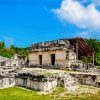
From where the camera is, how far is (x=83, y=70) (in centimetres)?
2383

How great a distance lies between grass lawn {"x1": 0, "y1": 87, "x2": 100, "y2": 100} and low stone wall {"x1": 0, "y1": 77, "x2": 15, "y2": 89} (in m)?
0.53

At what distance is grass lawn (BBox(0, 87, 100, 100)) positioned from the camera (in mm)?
15382

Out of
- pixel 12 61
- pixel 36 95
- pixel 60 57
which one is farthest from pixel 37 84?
pixel 12 61

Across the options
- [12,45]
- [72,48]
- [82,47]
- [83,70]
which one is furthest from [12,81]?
[12,45]

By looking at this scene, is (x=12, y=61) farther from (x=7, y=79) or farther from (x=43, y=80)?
(x=43, y=80)

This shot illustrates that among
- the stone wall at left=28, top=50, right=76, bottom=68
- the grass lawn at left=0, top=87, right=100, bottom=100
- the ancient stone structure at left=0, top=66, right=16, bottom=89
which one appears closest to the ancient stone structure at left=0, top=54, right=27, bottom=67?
the stone wall at left=28, top=50, right=76, bottom=68

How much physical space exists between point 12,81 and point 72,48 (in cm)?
894

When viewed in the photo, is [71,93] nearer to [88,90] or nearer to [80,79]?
[88,90]

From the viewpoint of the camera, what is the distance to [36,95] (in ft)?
53.0

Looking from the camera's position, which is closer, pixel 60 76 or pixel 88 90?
pixel 88 90

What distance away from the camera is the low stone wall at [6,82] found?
18.1 m

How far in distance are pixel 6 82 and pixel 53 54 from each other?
9358 mm

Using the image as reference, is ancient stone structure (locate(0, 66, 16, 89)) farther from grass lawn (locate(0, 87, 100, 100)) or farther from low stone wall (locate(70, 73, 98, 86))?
low stone wall (locate(70, 73, 98, 86))

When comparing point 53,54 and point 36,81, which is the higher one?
point 53,54
